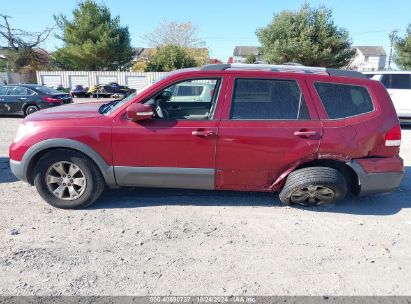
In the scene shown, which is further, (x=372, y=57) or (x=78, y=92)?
(x=372, y=57)

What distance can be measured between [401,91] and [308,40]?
1669 cm

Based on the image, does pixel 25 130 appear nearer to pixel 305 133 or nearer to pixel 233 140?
pixel 233 140

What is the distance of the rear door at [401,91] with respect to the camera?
10.3m

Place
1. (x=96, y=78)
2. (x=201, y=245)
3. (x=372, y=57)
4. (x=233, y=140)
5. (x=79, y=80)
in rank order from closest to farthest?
(x=201, y=245) < (x=233, y=140) < (x=96, y=78) < (x=79, y=80) < (x=372, y=57)

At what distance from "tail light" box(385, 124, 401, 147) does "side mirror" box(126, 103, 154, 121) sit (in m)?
2.82

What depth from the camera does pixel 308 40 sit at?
25422mm

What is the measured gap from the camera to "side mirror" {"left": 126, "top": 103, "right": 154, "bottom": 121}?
141 inches

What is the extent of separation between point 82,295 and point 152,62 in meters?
33.5

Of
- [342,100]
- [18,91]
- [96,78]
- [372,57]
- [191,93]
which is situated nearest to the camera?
[342,100]

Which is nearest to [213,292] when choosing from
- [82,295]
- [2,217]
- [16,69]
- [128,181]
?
[82,295]

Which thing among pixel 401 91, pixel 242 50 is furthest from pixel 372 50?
pixel 401 91

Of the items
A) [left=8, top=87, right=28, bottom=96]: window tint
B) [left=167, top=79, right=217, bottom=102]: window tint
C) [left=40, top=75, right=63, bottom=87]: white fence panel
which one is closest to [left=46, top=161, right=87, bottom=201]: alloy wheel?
[left=167, top=79, right=217, bottom=102]: window tint

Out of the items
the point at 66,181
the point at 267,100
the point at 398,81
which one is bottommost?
the point at 66,181

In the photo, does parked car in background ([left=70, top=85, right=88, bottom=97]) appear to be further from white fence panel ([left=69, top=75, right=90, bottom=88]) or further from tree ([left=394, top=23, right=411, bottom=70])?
tree ([left=394, top=23, right=411, bottom=70])
